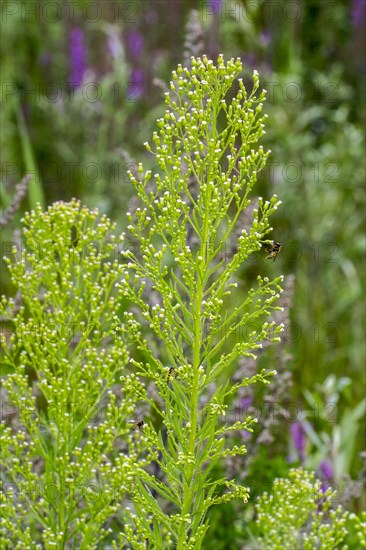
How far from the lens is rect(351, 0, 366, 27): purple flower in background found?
484cm

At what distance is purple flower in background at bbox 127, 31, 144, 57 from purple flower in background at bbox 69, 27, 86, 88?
0.29 meters

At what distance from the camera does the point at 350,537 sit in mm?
2846

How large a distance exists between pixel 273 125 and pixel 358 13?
0.85 meters

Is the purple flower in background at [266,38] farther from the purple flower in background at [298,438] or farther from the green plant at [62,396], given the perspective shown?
the green plant at [62,396]

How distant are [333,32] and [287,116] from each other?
146 centimetres

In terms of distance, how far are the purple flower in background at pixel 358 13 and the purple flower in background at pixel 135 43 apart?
125cm

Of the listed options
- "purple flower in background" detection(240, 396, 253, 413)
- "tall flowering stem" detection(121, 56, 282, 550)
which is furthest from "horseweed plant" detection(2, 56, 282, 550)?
"purple flower in background" detection(240, 396, 253, 413)

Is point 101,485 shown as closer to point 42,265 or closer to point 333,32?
point 42,265

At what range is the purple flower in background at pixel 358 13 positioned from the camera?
4.84m

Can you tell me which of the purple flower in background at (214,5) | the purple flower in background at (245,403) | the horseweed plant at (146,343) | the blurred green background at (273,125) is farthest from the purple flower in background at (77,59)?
the horseweed plant at (146,343)

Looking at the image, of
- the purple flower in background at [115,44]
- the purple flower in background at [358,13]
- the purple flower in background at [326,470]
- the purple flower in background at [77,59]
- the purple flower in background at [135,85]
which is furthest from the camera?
the purple flower in background at [115,44]

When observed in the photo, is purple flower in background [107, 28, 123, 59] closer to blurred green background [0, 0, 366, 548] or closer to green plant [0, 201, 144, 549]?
blurred green background [0, 0, 366, 548]

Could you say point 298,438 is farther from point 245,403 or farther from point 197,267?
point 197,267

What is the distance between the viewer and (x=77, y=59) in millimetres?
5281
